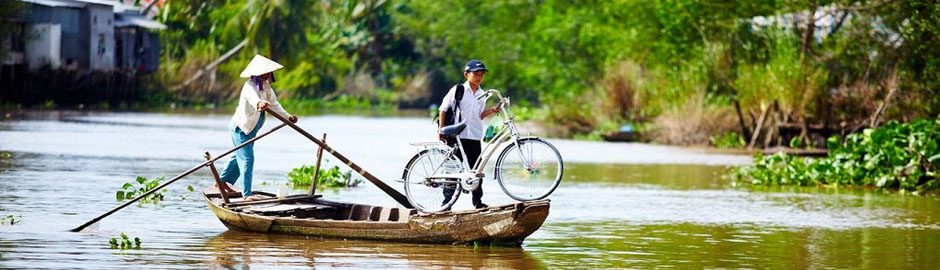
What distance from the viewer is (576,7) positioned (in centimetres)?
5631

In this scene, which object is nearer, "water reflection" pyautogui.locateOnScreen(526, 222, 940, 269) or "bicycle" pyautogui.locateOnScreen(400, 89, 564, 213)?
"water reflection" pyautogui.locateOnScreen(526, 222, 940, 269)

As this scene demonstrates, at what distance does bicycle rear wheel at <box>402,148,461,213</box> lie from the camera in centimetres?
1455

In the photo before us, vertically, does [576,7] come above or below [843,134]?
above

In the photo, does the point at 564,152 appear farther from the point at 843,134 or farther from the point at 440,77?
the point at 440,77

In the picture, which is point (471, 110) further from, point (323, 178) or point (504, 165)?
point (323, 178)

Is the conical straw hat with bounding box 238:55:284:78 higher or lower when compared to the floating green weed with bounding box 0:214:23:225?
higher

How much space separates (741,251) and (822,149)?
16.1 metres

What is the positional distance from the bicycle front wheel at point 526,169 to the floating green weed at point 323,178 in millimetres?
7277

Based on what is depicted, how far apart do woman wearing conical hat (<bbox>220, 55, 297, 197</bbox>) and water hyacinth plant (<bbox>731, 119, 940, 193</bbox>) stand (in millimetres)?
10178

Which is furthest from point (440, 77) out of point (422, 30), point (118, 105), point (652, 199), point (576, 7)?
point (652, 199)

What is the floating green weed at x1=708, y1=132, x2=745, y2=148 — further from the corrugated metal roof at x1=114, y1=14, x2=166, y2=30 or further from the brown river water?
the corrugated metal roof at x1=114, y1=14, x2=166, y2=30

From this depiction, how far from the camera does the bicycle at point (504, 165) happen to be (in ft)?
46.9

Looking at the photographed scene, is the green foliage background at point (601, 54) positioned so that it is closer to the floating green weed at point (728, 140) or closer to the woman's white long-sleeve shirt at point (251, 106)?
the floating green weed at point (728, 140)

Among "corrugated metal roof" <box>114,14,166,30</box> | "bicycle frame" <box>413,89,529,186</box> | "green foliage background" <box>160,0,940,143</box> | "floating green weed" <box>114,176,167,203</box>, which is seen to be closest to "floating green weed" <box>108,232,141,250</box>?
"bicycle frame" <box>413,89,529,186</box>
